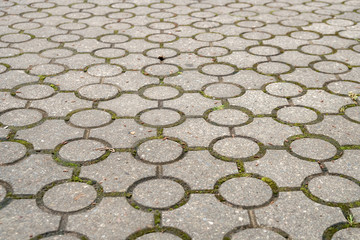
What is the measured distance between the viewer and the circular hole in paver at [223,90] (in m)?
3.43

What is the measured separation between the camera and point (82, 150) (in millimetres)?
2688

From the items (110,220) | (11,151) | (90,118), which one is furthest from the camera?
A: (90,118)

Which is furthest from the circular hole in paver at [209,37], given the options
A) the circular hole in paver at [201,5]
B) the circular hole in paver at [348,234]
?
the circular hole in paver at [348,234]

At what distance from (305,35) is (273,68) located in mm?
1126

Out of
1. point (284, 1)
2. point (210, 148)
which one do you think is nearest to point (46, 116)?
point (210, 148)

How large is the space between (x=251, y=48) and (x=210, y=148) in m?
2.02

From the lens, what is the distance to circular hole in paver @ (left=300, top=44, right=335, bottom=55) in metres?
4.32

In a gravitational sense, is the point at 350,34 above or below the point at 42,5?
above

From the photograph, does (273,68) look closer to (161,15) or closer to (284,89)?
(284,89)

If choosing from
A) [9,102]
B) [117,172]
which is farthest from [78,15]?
[117,172]

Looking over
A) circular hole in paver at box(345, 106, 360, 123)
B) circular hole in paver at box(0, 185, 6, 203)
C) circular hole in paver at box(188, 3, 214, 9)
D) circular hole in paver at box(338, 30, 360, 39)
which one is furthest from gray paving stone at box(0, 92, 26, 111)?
circular hole in paver at box(338, 30, 360, 39)

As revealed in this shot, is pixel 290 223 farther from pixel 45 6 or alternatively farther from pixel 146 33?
pixel 45 6

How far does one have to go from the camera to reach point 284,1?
627 cm

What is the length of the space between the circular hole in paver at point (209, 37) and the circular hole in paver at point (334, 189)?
2582 millimetres
